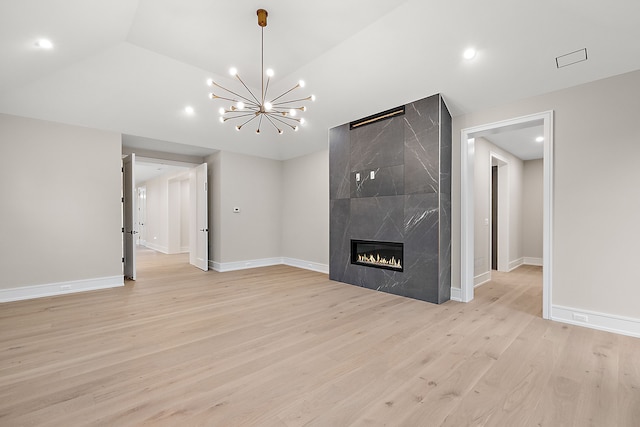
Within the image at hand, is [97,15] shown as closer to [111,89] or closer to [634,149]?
[111,89]

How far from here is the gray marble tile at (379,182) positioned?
14.4 feet

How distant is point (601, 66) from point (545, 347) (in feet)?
9.64

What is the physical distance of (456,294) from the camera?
4.13 meters

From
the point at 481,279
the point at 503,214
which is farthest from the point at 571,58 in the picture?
the point at 503,214

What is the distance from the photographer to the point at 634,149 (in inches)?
115

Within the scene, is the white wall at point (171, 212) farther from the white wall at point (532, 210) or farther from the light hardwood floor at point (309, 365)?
the white wall at point (532, 210)

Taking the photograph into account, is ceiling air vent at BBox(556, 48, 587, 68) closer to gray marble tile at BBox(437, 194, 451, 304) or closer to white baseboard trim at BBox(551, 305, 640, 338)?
gray marble tile at BBox(437, 194, 451, 304)

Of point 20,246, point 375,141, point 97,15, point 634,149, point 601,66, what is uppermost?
point 97,15

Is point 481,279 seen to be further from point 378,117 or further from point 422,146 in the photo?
point 378,117

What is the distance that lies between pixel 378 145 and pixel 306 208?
2.70 m

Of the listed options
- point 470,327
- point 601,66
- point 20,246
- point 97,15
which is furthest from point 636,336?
point 20,246

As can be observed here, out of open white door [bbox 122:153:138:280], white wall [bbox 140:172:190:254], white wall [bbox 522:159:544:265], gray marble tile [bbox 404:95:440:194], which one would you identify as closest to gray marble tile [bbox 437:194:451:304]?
gray marble tile [bbox 404:95:440:194]

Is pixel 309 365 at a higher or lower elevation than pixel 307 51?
lower

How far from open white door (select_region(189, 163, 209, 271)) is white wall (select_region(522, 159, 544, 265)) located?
7933 mm
